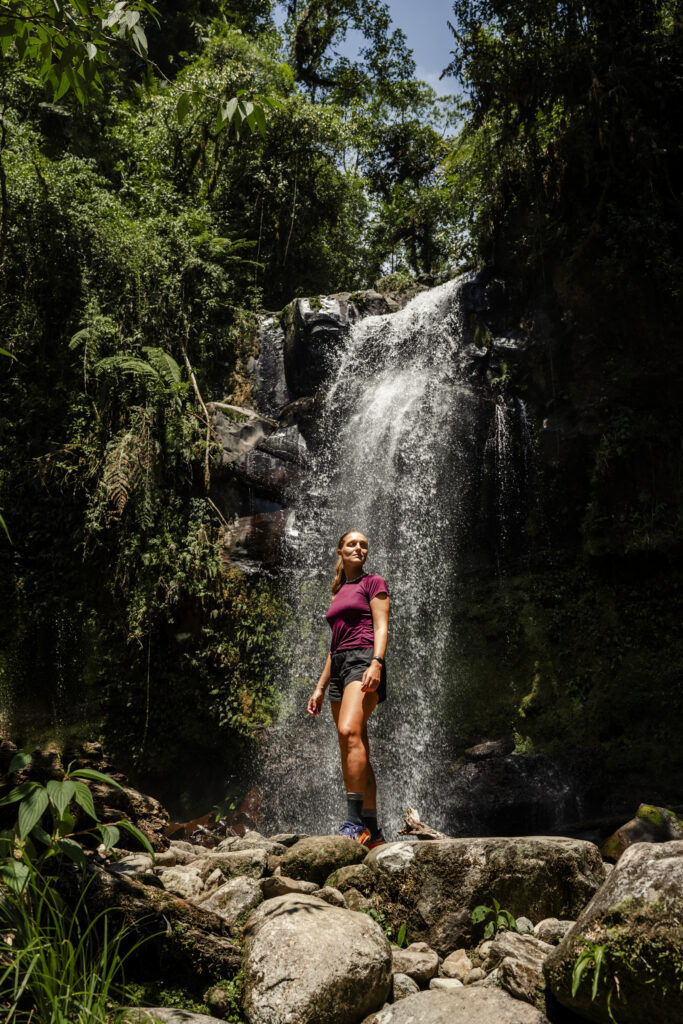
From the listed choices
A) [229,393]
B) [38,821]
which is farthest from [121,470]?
[38,821]

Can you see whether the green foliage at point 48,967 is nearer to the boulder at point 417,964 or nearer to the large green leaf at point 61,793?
the large green leaf at point 61,793

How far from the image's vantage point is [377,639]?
427 centimetres

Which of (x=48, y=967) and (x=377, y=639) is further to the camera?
(x=377, y=639)

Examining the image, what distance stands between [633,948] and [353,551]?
9.71 feet

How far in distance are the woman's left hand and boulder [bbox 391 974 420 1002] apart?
168cm

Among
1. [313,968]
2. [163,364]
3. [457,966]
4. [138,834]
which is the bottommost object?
[457,966]

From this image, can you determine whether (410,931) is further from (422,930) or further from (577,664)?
(577,664)

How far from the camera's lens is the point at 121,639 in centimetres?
926

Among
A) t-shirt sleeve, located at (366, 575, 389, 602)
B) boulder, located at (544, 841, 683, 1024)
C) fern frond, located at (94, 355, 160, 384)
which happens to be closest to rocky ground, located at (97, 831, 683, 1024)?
boulder, located at (544, 841, 683, 1024)

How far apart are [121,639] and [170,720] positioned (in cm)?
127

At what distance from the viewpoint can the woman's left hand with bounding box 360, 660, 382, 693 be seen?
416 cm

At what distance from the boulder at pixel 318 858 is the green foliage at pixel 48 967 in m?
1.17

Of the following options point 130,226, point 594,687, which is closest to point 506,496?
point 594,687

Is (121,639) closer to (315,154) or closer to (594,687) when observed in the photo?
(594,687)
